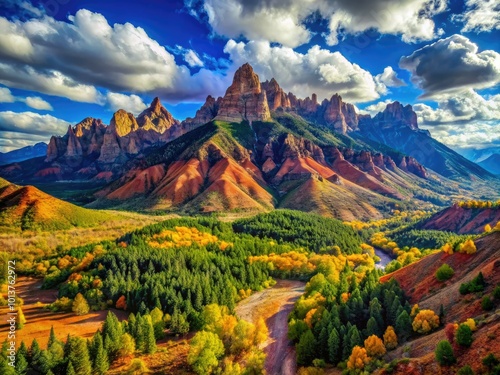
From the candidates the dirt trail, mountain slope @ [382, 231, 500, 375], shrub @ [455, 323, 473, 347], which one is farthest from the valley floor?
shrub @ [455, 323, 473, 347]

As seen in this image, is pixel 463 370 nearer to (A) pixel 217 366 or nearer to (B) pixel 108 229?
(A) pixel 217 366

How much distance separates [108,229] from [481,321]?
184479 mm

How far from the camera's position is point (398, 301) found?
71.8 m

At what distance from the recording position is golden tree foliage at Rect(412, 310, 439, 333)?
60.3 m

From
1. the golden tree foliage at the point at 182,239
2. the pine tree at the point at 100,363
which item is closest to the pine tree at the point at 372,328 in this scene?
the pine tree at the point at 100,363

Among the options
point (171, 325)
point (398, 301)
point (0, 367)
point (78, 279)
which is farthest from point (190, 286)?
point (398, 301)

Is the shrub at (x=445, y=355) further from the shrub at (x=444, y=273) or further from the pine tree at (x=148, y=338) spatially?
the pine tree at (x=148, y=338)

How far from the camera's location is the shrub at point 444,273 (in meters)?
74.9

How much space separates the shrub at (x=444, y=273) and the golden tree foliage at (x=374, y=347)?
2521cm

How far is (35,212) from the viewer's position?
173 metres

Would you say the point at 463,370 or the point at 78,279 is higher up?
the point at 78,279

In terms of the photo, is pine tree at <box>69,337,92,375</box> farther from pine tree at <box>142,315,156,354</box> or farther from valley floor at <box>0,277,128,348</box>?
valley floor at <box>0,277,128,348</box>

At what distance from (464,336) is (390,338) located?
18.9 meters

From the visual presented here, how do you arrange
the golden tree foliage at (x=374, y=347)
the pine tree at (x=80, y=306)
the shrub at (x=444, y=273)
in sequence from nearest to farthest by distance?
the golden tree foliage at (x=374, y=347)
the shrub at (x=444, y=273)
the pine tree at (x=80, y=306)
